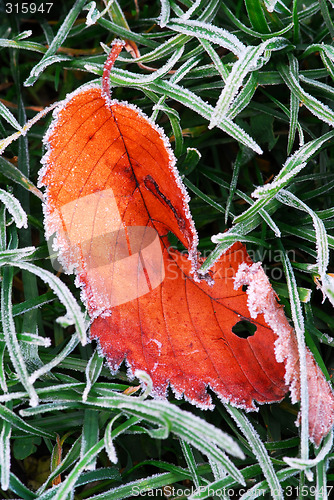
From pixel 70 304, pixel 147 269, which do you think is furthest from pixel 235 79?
pixel 70 304

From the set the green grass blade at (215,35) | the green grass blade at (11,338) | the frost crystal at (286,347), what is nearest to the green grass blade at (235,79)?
the green grass blade at (215,35)

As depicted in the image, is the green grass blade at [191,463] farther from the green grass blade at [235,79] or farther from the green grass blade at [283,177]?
the green grass blade at [235,79]

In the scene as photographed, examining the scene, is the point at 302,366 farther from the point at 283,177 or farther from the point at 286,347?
the point at 283,177

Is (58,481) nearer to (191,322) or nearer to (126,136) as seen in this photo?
(191,322)

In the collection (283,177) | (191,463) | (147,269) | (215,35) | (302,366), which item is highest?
(215,35)

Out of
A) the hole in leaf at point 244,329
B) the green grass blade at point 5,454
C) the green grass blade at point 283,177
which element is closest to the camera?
the green grass blade at point 5,454

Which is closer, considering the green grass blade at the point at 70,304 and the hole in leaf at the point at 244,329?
the green grass blade at the point at 70,304

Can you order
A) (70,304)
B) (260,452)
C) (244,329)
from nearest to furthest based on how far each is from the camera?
(70,304) < (260,452) < (244,329)
